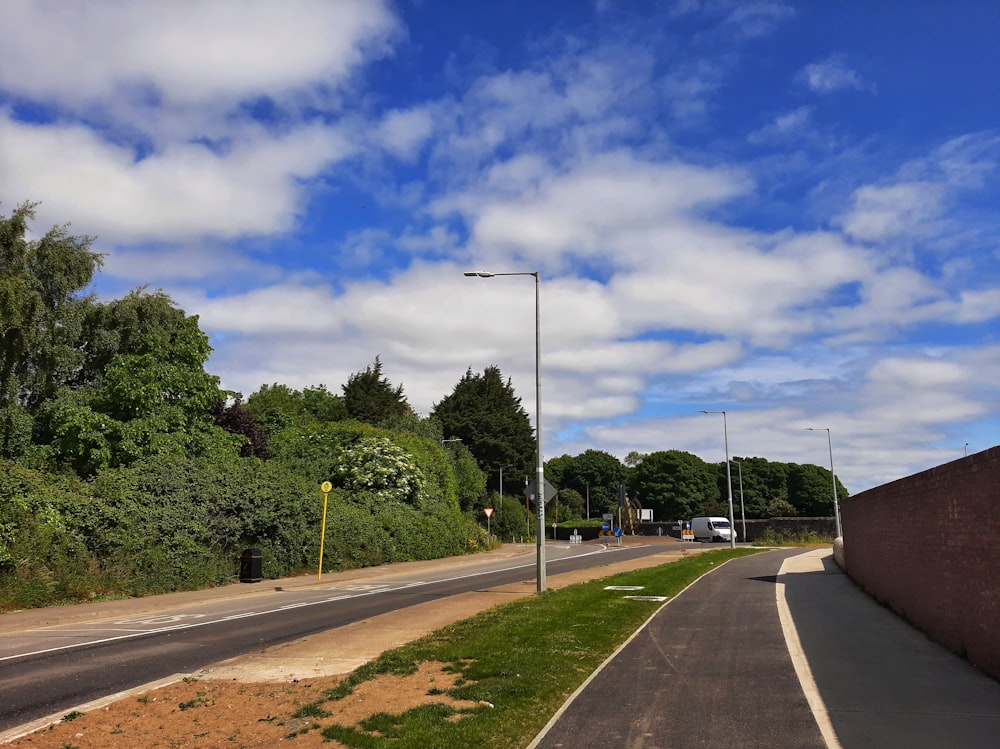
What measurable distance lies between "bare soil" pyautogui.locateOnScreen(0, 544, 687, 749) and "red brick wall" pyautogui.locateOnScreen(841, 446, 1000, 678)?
6.25 meters

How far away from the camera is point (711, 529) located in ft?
228

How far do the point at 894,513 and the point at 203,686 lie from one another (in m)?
12.9

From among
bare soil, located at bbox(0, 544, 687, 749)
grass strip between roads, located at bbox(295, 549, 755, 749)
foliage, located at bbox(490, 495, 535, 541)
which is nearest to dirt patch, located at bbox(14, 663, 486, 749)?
bare soil, located at bbox(0, 544, 687, 749)

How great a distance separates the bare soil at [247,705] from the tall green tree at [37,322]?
770 inches

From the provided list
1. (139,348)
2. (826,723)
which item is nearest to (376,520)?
(139,348)

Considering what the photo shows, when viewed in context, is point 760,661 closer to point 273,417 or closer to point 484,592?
point 484,592

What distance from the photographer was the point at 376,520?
111ft

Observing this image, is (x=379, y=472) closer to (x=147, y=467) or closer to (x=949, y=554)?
(x=147, y=467)

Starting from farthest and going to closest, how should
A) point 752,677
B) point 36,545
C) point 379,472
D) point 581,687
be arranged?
point 379,472, point 36,545, point 752,677, point 581,687

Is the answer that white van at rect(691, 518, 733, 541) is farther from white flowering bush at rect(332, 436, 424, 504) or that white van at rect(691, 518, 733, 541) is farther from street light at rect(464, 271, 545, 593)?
street light at rect(464, 271, 545, 593)

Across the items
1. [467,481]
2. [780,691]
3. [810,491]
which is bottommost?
[780,691]

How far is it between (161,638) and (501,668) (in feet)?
24.4

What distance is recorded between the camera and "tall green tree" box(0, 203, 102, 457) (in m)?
25.7

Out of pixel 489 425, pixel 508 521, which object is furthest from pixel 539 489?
pixel 489 425
